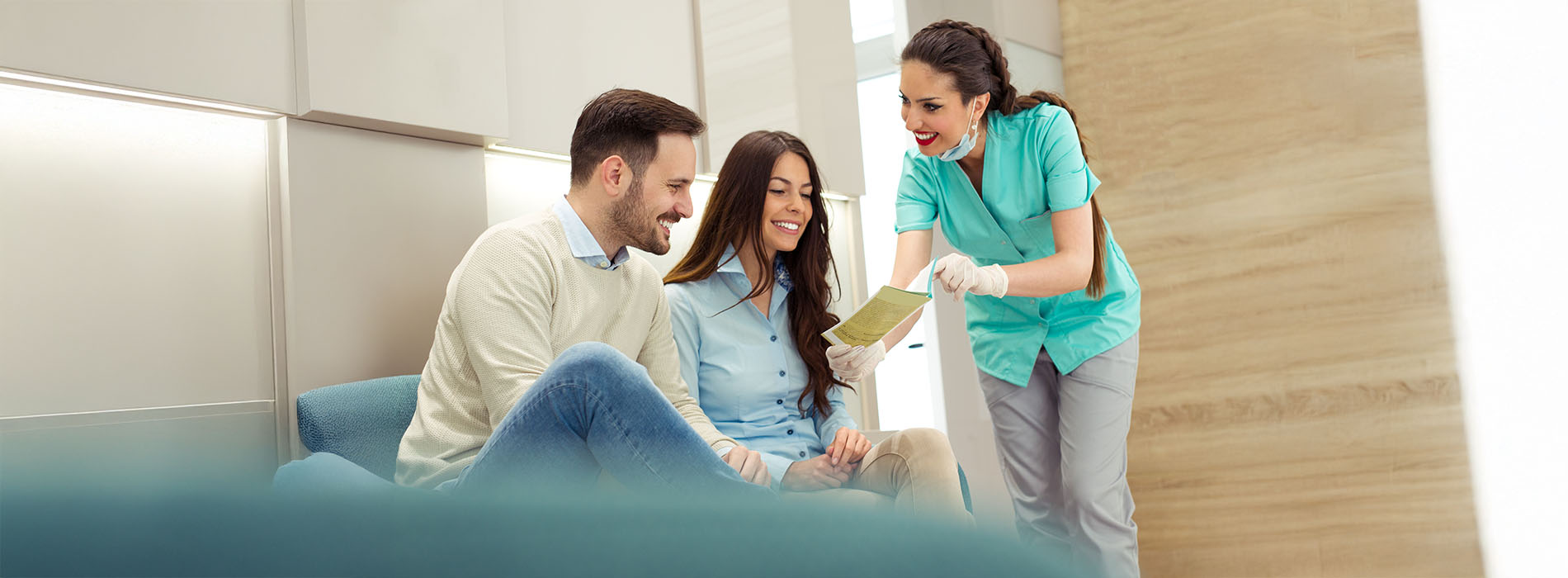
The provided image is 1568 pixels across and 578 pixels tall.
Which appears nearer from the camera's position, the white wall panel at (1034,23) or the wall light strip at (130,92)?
the wall light strip at (130,92)

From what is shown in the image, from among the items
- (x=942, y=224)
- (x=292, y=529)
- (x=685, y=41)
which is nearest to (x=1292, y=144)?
(x=942, y=224)

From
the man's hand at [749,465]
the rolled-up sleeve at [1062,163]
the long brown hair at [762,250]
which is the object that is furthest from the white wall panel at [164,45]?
the rolled-up sleeve at [1062,163]

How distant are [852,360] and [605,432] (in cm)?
97

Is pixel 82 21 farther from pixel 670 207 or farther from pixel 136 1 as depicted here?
pixel 670 207

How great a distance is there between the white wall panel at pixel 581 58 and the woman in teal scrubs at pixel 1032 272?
0.65m

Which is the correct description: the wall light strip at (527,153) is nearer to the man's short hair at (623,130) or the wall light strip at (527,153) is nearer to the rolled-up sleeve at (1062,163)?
A: the man's short hair at (623,130)

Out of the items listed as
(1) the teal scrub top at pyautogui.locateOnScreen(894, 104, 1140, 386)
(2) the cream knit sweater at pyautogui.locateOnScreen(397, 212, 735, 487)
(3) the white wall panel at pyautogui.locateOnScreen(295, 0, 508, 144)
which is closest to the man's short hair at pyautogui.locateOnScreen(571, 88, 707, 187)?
(2) the cream knit sweater at pyautogui.locateOnScreen(397, 212, 735, 487)

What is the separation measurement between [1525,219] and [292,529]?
3.22 meters

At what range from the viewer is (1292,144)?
311 centimetres

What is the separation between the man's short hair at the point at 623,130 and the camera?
5.51ft

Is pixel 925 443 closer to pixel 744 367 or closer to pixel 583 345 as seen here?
pixel 744 367

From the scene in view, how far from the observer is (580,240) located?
1.62 m

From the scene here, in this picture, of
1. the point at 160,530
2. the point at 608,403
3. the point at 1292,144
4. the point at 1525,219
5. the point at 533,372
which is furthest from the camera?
the point at 1292,144

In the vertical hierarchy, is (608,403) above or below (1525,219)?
below
